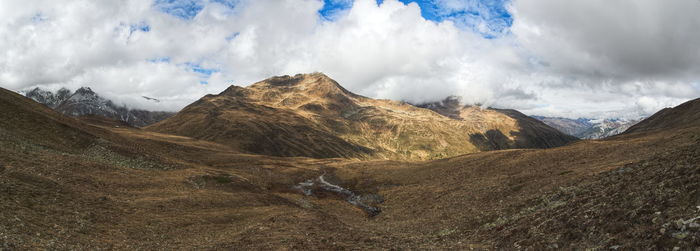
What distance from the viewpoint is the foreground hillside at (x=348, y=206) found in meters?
20.4

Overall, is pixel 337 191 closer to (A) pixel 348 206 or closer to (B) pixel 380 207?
(A) pixel 348 206

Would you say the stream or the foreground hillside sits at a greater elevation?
the foreground hillside

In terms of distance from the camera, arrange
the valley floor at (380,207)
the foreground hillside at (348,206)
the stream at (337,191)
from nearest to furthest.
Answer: the valley floor at (380,207), the foreground hillside at (348,206), the stream at (337,191)

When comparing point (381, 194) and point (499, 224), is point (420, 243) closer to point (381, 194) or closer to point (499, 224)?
point (499, 224)

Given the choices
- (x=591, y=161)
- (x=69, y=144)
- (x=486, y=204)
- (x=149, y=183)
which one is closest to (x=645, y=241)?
(x=486, y=204)

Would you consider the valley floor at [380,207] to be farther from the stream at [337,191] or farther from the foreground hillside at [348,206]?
the stream at [337,191]

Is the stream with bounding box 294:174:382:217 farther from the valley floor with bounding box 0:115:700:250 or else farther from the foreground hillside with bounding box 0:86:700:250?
the valley floor with bounding box 0:115:700:250

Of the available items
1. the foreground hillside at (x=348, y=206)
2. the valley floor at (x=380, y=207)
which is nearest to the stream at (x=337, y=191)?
the foreground hillside at (x=348, y=206)

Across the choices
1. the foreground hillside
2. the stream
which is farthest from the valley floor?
the stream

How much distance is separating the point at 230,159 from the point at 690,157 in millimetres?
118867

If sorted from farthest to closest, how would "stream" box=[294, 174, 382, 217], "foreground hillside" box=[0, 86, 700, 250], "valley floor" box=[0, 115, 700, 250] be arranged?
"stream" box=[294, 174, 382, 217], "foreground hillside" box=[0, 86, 700, 250], "valley floor" box=[0, 115, 700, 250]

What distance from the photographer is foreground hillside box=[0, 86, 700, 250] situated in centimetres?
2038

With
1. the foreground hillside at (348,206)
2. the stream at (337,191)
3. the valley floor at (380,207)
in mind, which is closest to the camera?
the valley floor at (380,207)

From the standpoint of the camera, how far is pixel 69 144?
62031 millimetres
